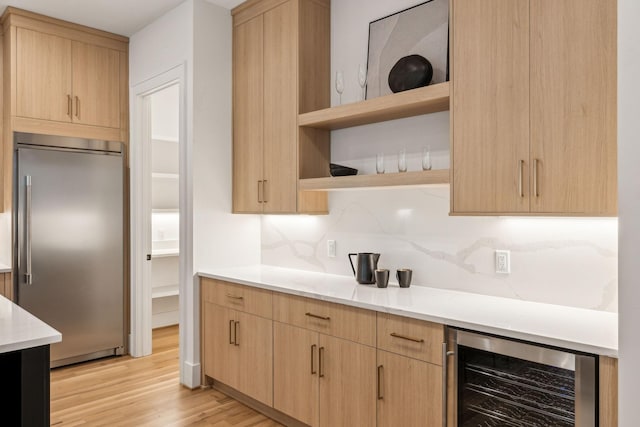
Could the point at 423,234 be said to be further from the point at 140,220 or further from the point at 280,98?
the point at 140,220

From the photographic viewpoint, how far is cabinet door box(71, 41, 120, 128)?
3.91 m

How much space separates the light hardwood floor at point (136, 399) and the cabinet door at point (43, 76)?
6.81ft

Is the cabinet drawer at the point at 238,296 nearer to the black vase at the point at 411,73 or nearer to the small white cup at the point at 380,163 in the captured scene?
the small white cup at the point at 380,163

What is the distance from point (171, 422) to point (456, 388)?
1816 mm

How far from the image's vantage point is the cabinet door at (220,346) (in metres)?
3.13

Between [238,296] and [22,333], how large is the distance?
1530 millimetres

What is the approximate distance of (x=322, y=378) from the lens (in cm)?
250

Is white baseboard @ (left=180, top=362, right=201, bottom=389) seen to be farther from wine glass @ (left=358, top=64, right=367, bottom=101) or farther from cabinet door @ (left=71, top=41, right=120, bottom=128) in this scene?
wine glass @ (left=358, top=64, right=367, bottom=101)

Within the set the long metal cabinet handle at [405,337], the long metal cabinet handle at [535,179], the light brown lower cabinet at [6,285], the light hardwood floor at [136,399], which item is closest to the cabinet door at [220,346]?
the light hardwood floor at [136,399]

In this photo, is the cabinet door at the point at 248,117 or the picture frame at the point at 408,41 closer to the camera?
the picture frame at the point at 408,41

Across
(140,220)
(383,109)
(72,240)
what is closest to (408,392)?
(383,109)

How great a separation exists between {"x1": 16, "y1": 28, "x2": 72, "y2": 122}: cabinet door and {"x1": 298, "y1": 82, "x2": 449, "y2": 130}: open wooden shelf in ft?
7.11

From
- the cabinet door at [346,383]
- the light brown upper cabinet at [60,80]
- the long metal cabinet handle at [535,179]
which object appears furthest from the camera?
the light brown upper cabinet at [60,80]

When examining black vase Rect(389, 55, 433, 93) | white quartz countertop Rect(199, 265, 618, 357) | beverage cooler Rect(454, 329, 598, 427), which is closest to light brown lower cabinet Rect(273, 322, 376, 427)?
white quartz countertop Rect(199, 265, 618, 357)
